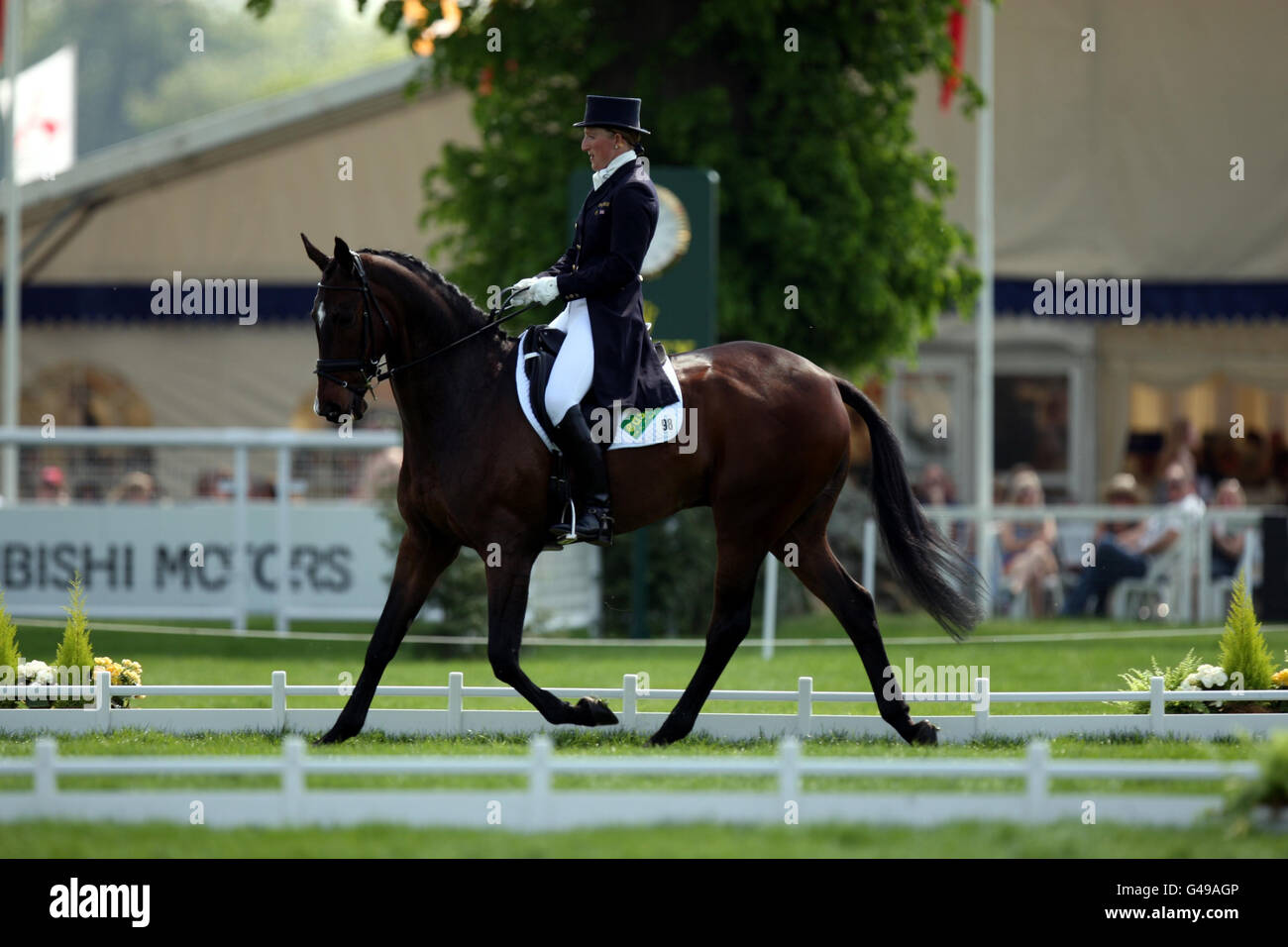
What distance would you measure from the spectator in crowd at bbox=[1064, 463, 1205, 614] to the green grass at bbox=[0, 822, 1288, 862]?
11.8 metres

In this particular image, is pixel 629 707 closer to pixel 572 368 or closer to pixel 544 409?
pixel 544 409

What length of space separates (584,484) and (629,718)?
1.29 m

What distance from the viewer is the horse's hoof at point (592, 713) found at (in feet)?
25.2

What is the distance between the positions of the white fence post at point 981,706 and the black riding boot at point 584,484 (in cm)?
192

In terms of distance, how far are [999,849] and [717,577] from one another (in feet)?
9.40

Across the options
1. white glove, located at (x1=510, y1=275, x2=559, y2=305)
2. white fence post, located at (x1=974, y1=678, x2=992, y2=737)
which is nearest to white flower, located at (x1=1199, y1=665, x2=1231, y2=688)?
white fence post, located at (x1=974, y1=678, x2=992, y2=737)

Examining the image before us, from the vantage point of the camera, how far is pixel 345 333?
300 inches

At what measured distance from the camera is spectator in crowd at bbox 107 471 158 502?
16625 mm

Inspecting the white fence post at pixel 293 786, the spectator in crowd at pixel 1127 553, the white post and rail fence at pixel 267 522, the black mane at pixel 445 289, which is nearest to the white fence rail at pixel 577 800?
the white fence post at pixel 293 786

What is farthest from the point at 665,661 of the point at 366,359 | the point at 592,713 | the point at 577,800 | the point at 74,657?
the point at 577,800

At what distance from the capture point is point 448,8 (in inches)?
674

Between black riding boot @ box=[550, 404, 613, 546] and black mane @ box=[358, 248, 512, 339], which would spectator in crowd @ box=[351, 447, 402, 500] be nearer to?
black mane @ box=[358, 248, 512, 339]

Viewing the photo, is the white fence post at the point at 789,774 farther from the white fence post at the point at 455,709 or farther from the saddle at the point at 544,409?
the white fence post at the point at 455,709
